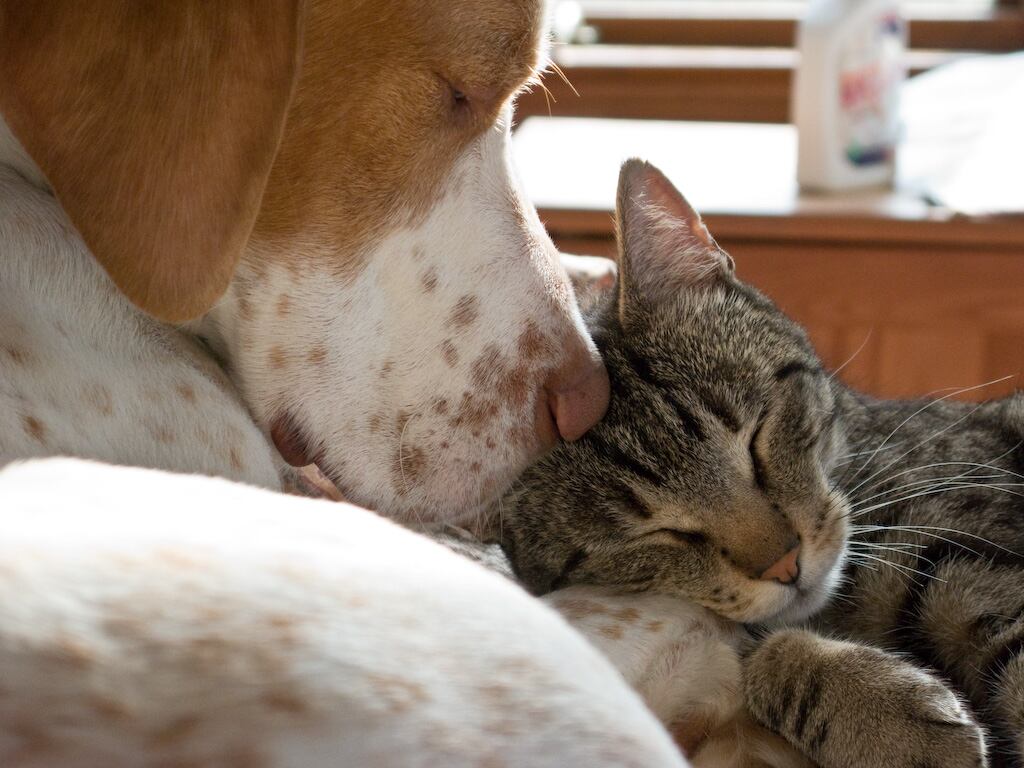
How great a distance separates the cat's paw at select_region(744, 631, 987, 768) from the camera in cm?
91

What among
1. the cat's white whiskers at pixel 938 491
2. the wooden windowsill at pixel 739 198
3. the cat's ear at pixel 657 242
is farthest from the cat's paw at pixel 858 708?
the wooden windowsill at pixel 739 198

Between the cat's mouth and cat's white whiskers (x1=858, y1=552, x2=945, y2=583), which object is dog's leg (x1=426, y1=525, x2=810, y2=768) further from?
cat's white whiskers (x1=858, y1=552, x2=945, y2=583)

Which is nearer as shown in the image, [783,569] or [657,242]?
[783,569]

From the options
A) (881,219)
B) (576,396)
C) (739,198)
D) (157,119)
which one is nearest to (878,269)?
(881,219)

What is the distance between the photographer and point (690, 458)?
1.21m

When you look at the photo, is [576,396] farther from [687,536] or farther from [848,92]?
[848,92]

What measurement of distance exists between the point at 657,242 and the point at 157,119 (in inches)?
23.4

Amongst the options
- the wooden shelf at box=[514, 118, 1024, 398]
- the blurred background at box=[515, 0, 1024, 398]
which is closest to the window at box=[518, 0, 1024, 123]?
the blurred background at box=[515, 0, 1024, 398]

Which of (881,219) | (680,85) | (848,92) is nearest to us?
(881,219)

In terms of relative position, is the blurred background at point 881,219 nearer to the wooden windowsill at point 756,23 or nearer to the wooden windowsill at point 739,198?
the wooden windowsill at point 739,198

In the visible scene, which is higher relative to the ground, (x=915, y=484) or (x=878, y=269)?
(x=915, y=484)

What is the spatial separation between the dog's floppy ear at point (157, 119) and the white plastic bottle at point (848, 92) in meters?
1.61

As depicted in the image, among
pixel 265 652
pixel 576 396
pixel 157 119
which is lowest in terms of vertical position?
pixel 576 396

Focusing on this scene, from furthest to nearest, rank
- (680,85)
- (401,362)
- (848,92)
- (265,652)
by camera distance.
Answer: (680,85) < (848,92) < (401,362) < (265,652)
